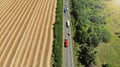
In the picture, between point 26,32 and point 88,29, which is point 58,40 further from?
point 88,29

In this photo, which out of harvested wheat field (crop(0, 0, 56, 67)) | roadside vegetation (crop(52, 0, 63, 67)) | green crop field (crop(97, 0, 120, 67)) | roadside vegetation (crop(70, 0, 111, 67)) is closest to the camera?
roadside vegetation (crop(52, 0, 63, 67))

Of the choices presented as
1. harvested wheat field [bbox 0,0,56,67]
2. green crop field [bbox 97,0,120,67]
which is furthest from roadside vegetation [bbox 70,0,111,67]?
harvested wheat field [bbox 0,0,56,67]

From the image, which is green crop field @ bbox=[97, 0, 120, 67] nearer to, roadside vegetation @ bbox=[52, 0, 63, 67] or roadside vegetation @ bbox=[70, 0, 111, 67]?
roadside vegetation @ bbox=[70, 0, 111, 67]

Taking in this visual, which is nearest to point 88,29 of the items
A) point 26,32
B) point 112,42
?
point 112,42

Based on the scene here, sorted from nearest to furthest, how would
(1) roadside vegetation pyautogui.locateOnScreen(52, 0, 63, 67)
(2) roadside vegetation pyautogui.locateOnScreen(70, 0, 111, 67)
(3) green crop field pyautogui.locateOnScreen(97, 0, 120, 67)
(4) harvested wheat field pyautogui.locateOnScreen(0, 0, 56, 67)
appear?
1. (1) roadside vegetation pyautogui.locateOnScreen(52, 0, 63, 67)
2. (4) harvested wheat field pyautogui.locateOnScreen(0, 0, 56, 67)
3. (2) roadside vegetation pyautogui.locateOnScreen(70, 0, 111, 67)
4. (3) green crop field pyautogui.locateOnScreen(97, 0, 120, 67)

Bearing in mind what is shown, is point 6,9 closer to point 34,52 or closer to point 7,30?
point 7,30

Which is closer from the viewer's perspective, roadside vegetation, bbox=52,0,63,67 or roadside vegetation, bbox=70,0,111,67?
roadside vegetation, bbox=52,0,63,67

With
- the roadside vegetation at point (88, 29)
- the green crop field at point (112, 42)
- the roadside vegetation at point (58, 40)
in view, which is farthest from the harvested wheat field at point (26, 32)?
the green crop field at point (112, 42)
